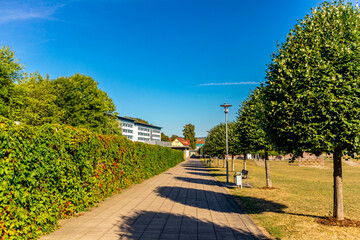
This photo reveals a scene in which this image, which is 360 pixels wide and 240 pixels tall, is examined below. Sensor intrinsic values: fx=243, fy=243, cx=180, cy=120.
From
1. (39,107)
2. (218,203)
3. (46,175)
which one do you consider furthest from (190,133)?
(46,175)

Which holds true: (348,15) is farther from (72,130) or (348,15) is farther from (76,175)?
(76,175)

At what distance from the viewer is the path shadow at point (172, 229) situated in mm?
6336

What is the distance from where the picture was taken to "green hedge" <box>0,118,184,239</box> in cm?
512

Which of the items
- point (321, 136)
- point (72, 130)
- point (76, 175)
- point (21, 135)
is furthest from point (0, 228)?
point (321, 136)

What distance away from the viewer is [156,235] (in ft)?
21.0

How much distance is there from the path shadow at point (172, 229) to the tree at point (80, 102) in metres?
35.2

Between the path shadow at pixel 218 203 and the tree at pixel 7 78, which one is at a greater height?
the tree at pixel 7 78

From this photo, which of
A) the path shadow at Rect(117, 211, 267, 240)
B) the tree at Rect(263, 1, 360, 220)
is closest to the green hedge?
the path shadow at Rect(117, 211, 267, 240)

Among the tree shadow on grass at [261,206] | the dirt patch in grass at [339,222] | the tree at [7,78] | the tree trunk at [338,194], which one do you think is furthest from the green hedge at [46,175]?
the tree at [7,78]

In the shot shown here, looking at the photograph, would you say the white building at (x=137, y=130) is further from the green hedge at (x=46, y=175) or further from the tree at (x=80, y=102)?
the green hedge at (x=46, y=175)

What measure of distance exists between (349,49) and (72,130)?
28.6 feet

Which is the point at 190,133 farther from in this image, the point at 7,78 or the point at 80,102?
the point at 7,78

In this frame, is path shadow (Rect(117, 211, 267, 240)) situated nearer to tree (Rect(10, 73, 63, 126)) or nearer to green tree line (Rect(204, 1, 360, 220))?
green tree line (Rect(204, 1, 360, 220))

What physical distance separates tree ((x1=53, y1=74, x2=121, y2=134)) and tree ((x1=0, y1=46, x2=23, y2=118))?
34.9ft
